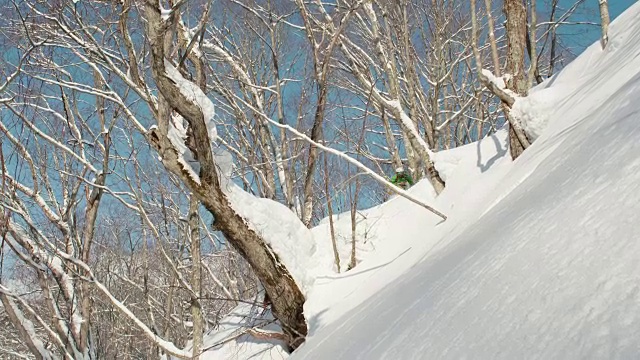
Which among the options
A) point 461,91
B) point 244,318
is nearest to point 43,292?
point 244,318

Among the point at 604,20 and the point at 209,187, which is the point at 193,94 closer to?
the point at 209,187

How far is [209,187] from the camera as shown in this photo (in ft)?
12.1

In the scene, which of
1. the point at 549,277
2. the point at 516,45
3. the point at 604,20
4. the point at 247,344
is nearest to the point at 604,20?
the point at 604,20

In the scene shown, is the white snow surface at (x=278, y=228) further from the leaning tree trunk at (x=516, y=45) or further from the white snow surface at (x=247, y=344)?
the leaning tree trunk at (x=516, y=45)

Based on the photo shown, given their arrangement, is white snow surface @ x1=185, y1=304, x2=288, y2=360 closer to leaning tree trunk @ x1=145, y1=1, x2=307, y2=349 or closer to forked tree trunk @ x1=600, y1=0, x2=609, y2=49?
leaning tree trunk @ x1=145, y1=1, x2=307, y2=349

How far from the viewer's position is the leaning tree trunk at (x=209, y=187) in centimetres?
329

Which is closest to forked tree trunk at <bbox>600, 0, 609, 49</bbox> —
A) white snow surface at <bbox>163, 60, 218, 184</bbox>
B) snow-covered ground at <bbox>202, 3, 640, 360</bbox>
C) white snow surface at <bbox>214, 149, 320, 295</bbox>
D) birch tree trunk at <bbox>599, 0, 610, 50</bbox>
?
birch tree trunk at <bbox>599, 0, 610, 50</bbox>

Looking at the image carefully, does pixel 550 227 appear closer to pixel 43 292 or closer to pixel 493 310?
pixel 493 310

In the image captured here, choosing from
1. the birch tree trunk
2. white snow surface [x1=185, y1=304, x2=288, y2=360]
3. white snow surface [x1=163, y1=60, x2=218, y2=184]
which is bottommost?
white snow surface [x1=185, y1=304, x2=288, y2=360]

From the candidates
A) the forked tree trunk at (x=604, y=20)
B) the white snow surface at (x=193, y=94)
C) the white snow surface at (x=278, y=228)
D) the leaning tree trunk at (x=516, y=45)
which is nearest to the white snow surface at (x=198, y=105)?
the white snow surface at (x=193, y=94)

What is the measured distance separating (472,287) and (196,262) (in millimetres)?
3779

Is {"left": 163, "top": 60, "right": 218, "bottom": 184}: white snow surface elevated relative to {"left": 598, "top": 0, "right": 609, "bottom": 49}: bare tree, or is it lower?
elevated

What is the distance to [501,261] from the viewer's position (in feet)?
4.37

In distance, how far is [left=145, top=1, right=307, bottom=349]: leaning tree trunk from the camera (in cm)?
329
